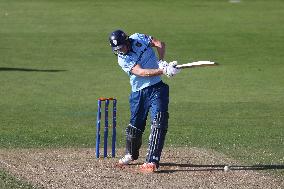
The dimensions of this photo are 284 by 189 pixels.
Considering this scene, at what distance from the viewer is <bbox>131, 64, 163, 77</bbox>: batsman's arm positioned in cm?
1363

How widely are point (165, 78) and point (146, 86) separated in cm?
1181

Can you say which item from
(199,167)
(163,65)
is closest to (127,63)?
(163,65)

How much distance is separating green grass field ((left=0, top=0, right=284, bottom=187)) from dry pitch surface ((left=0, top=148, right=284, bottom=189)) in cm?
80

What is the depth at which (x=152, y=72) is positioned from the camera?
13641 millimetres

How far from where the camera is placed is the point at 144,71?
44.9 ft

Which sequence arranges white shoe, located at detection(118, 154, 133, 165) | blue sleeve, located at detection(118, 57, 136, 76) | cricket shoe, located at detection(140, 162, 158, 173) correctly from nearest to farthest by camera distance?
cricket shoe, located at detection(140, 162, 158, 173) < blue sleeve, located at detection(118, 57, 136, 76) < white shoe, located at detection(118, 154, 133, 165)

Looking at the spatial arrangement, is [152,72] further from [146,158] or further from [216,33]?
[216,33]

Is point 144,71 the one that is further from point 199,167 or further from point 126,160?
point 199,167

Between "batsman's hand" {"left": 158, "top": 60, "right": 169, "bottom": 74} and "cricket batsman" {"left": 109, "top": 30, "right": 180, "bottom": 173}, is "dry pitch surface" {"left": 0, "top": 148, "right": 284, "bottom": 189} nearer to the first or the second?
"cricket batsman" {"left": 109, "top": 30, "right": 180, "bottom": 173}

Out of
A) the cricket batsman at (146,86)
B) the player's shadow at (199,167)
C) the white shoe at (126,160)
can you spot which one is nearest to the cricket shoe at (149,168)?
the cricket batsman at (146,86)

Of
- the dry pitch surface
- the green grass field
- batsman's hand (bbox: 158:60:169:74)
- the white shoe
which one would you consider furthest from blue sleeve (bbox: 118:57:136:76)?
the green grass field

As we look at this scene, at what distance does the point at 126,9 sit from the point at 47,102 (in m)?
19.1

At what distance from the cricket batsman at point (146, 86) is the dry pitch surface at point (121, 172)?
40 cm

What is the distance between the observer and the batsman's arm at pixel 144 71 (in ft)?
44.7
